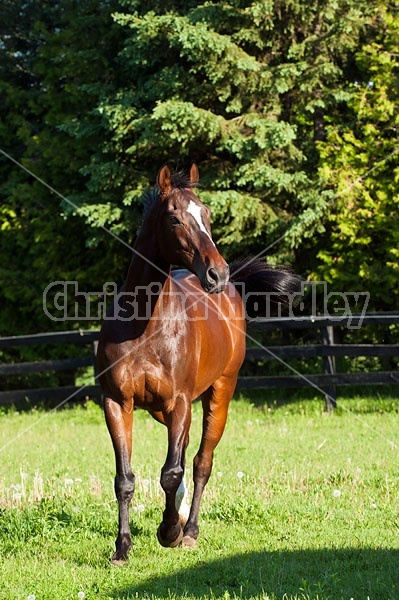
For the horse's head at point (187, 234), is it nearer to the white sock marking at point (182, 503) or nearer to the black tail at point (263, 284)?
the white sock marking at point (182, 503)

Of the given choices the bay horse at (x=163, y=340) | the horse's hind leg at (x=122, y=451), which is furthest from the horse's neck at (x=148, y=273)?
the horse's hind leg at (x=122, y=451)

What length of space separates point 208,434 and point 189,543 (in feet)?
3.87

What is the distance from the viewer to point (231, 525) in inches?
227

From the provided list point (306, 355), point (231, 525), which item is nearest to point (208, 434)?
point (231, 525)

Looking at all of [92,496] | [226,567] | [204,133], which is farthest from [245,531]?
[204,133]

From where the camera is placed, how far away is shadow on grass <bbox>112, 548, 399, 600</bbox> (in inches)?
166

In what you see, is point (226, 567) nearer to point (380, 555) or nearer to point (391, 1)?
point (380, 555)

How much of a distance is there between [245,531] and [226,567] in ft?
2.62

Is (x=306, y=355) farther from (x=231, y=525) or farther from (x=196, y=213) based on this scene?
(x=196, y=213)

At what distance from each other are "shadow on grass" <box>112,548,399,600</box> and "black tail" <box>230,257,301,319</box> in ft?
9.83

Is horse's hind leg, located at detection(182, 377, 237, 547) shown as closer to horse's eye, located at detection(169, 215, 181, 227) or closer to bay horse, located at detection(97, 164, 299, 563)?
bay horse, located at detection(97, 164, 299, 563)

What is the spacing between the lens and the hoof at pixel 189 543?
531 cm

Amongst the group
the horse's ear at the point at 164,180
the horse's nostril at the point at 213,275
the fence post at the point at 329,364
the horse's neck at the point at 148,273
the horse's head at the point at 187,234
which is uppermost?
the horse's ear at the point at 164,180

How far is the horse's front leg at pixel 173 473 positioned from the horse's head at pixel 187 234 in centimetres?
98
